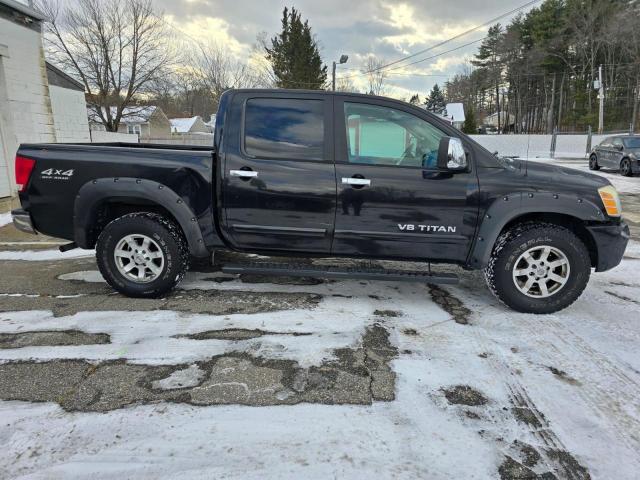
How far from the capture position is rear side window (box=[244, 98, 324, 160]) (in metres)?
3.69

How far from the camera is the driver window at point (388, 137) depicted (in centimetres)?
363

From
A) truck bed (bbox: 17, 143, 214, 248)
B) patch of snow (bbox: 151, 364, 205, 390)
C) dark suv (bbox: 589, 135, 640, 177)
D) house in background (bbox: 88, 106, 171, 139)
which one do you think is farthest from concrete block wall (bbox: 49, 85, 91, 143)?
house in background (bbox: 88, 106, 171, 139)

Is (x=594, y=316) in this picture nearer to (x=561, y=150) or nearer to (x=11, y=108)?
(x=11, y=108)

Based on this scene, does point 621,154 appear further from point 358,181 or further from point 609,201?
point 358,181

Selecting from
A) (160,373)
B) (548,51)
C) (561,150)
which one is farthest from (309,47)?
(160,373)

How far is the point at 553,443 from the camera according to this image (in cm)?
219

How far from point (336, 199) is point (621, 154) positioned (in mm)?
15965

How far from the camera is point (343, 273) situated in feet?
12.6

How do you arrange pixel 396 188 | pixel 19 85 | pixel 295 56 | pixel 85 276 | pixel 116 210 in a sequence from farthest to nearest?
1. pixel 295 56
2. pixel 19 85
3. pixel 85 276
4. pixel 116 210
5. pixel 396 188

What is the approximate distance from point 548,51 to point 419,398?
174 ft

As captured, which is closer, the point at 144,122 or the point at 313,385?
the point at 313,385

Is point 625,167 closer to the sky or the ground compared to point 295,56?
closer to the ground

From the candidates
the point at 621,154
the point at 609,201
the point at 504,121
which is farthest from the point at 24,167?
the point at 504,121

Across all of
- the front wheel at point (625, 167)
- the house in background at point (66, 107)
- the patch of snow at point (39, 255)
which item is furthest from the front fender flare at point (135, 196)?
the front wheel at point (625, 167)
